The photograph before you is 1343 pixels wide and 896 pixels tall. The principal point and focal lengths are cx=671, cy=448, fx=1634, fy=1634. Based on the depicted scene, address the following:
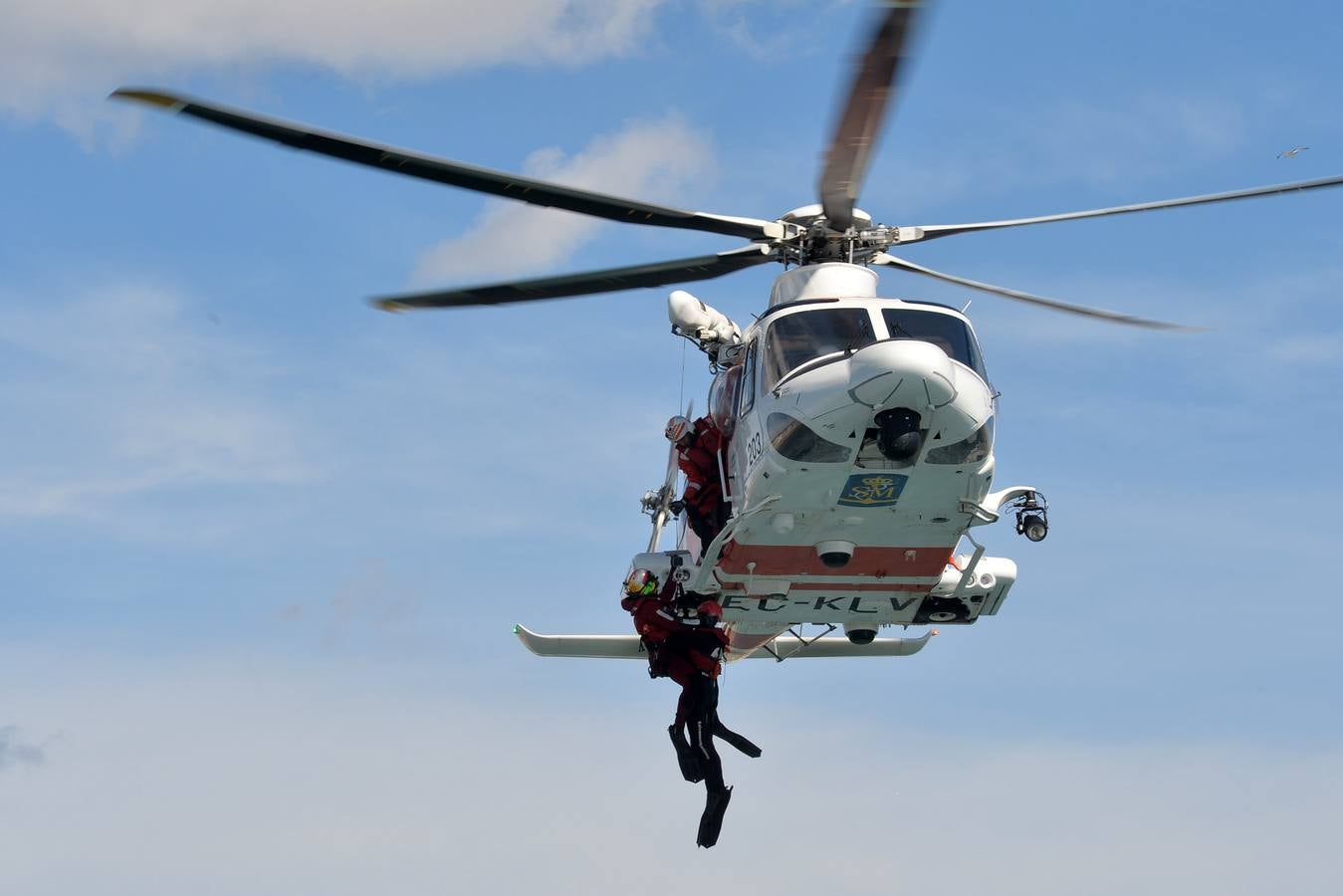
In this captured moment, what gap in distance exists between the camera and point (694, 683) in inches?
875

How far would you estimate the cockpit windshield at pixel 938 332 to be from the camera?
17906mm

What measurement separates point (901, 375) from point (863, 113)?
2633mm

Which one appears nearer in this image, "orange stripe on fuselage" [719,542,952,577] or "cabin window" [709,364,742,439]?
"orange stripe on fuselage" [719,542,952,577]

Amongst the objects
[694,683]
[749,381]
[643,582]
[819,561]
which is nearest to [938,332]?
[749,381]

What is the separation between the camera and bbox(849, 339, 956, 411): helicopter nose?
648 inches

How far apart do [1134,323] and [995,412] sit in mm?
3616

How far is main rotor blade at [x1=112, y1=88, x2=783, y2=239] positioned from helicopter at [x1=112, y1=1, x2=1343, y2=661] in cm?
2

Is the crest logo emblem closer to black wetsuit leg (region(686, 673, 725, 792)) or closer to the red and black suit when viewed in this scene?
the red and black suit

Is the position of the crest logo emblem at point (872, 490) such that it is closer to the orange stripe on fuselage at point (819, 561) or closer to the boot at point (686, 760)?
the orange stripe on fuselage at point (819, 561)

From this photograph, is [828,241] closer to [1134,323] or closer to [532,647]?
[1134,323]

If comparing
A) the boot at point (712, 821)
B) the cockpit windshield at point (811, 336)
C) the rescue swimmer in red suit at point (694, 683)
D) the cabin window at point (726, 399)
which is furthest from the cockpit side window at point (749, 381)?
the boot at point (712, 821)

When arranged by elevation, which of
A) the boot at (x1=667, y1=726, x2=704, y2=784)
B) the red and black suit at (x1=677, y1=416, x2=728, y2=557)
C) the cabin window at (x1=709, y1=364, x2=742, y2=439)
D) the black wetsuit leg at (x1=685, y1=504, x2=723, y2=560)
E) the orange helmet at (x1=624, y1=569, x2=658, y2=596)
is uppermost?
the cabin window at (x1=709, y1=364, x2=742, y2=439)

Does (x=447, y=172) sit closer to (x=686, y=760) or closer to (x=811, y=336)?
(x=811, y=336)

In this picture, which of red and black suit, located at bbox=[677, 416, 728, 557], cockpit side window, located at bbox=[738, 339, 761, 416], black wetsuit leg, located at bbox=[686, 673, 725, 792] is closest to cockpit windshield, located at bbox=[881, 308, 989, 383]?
cockpit side window, located at bbox=[738, 339, 761, 416]
